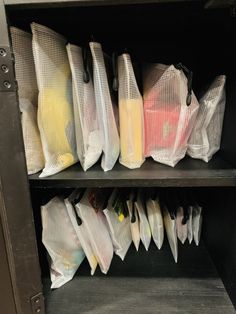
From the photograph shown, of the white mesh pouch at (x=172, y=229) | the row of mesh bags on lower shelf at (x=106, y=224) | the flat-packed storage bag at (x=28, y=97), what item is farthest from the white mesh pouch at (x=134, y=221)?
the flat-packed storage bag at (x=28, y=97)

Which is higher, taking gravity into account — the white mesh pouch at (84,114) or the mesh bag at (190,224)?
the white mesh pouch at (84,114)

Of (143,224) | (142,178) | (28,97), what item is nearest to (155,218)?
(143,224)

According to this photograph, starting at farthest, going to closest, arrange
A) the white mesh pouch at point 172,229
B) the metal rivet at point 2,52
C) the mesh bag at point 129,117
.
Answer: the white mesh pouch at point 172,229
the mesh bag at point 129,117
the metal rivet at point 2,52

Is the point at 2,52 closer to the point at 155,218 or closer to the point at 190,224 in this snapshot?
the point at 155,218

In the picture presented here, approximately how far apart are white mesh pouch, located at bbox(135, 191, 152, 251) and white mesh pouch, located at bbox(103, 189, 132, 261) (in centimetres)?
5

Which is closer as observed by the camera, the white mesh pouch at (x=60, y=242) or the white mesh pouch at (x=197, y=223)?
the white mesh pouch at (x=60, y=242)

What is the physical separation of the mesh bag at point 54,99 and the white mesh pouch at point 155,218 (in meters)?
0.36

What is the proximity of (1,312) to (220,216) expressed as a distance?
2.24 feet

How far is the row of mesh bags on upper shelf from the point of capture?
55 cm

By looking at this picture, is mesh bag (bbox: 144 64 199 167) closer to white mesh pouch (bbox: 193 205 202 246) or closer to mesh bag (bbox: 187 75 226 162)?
mesh bag (bbox: 187 75 226 162)

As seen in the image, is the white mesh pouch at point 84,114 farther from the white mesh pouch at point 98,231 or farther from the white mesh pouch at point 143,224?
the white mesh pouch at point 143,224

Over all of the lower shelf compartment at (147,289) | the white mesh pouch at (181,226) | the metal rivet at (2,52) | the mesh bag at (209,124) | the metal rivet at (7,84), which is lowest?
the lower shelf compartment at (147,289)

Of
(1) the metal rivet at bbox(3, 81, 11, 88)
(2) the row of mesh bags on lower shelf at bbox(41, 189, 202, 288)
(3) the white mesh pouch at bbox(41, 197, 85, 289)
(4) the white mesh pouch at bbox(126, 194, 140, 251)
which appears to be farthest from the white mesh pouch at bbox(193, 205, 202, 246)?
(1) the metal rivet at bbox(3, 81, 11, 88)

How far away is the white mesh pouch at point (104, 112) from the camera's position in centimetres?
54
